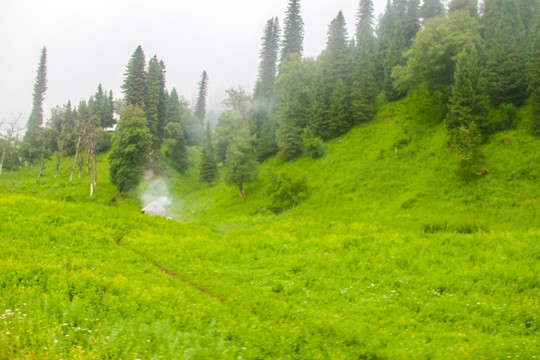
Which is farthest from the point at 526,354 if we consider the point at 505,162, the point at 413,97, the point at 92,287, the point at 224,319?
the point at 413,97

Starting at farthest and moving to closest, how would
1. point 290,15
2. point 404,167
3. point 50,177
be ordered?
1. point 290,15
2. point 50,177
3. point 404,167

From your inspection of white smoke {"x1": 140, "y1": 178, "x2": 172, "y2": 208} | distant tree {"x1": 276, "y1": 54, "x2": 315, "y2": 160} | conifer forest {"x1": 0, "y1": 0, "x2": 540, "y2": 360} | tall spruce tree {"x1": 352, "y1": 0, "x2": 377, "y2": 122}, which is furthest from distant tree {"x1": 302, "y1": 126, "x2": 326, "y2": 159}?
white smoke {"x1": 140, "y1": 178, "x2": 172, "y2": 208}

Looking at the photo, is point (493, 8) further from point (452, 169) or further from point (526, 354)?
point (526, 354)

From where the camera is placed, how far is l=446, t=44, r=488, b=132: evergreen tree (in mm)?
37312

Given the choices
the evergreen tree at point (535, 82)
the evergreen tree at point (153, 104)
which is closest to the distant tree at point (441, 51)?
the evergreen tree at point (535, 82)

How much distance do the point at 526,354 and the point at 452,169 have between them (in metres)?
32.2

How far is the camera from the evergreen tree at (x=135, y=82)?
2670 inches

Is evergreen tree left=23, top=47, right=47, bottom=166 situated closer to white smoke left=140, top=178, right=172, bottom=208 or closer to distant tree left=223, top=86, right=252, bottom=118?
white smoke left=140, top=178, right=172, bottom=208

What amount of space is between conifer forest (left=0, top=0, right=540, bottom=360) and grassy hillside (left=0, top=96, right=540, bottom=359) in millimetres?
89

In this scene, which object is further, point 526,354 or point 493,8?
point 493,8

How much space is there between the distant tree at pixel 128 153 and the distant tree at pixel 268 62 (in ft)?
111

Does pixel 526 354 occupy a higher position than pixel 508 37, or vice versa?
pixel 508 37

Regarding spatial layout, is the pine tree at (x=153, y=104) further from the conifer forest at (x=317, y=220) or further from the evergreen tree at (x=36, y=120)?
the evergreen tree at (x=36, y=120)

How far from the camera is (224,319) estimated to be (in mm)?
8969
